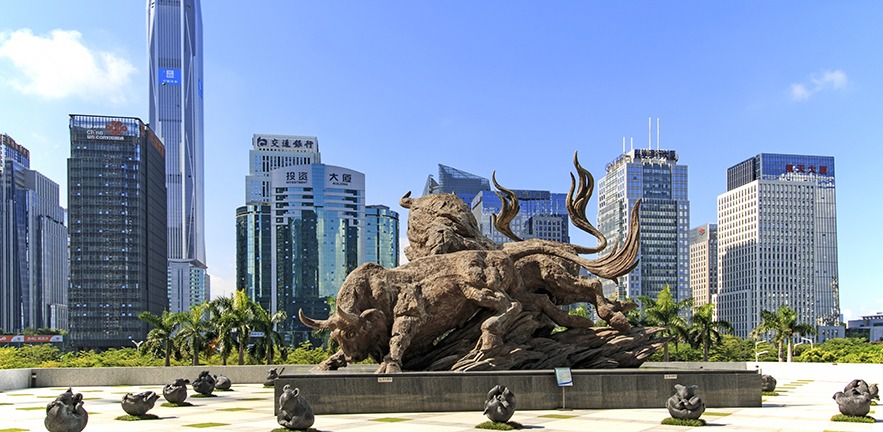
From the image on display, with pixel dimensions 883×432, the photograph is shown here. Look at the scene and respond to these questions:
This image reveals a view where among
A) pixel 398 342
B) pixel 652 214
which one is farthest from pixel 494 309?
pixel 652 214

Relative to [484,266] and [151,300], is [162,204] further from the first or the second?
[484,266]

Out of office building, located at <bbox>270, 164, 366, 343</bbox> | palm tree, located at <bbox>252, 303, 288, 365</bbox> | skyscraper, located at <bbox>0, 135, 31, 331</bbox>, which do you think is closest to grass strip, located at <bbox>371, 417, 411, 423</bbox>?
palm tree, located at <bbox>252, 303, 288, 365</bbox>

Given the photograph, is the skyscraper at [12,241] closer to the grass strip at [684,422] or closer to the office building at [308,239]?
the office building at [308,239]

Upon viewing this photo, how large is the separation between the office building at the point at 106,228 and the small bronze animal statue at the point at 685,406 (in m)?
108

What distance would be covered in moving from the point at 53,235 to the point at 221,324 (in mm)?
150564

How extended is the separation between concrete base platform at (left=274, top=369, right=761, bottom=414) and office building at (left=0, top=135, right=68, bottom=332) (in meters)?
151

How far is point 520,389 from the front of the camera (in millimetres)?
19250

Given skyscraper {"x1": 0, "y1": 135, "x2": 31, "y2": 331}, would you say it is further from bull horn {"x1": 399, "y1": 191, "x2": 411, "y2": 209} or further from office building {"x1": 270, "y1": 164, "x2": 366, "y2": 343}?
bull horn {"x1": 399, "y1": 191, "x2": 411, "y2": 209}

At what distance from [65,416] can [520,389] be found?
995 cm

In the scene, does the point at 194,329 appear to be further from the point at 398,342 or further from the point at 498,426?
the point at 498,426

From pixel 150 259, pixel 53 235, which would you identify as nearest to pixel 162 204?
pixel 150 259

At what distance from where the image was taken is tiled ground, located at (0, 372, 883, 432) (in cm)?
1597

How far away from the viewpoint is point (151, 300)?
123 m

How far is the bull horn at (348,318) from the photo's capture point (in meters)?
19.6
